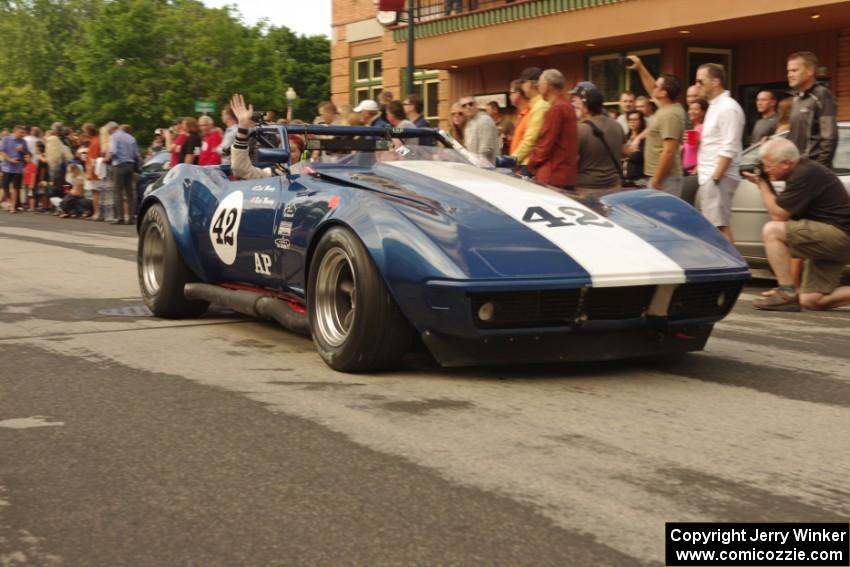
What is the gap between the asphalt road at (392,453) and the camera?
3141 mm

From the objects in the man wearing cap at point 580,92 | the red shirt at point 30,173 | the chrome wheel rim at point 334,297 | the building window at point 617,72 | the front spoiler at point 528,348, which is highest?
the building window at point 617,72

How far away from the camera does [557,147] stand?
30.5ft

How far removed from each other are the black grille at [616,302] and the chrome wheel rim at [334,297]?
3.82 feet

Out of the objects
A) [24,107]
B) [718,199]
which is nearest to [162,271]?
[718,199]

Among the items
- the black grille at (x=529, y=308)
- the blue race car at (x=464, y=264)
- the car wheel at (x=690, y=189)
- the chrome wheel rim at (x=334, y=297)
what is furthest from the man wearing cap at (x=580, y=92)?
the black grille at (x=529, y=308)

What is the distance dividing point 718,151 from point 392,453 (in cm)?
656

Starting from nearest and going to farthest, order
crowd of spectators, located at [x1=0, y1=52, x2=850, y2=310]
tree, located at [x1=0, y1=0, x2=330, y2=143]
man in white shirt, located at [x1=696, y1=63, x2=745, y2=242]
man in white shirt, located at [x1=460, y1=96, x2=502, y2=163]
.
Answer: crowd of spectators, located at [x1=0, y1=52, x2=850, y2=310], man in white shirt, located at [x1=696, y1=63, x2=745, y2=242], man in white shirt, located at [x1=460, y1=96, x2=502, y2=163], tree, located at [x1=0, y1=0, x2=330, y2=143]

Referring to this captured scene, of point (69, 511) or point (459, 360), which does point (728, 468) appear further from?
point (69, 511)

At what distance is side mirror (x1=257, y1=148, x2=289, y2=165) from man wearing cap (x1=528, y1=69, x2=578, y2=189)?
10.7 ft

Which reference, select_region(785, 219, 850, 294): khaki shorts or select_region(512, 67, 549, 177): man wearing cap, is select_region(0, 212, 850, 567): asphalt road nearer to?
select_region(785, 219, 850, 294): khaki shorts

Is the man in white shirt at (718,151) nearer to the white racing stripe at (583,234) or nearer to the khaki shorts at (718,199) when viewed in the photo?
the khaki shorts at (718,199)

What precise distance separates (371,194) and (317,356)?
952mm

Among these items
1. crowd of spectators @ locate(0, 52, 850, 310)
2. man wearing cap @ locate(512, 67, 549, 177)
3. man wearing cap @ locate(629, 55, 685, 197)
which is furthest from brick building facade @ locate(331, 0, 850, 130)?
man wearing cap @ locate(512, 67, 549, 177)

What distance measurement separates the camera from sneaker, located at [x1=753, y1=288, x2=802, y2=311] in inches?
331
